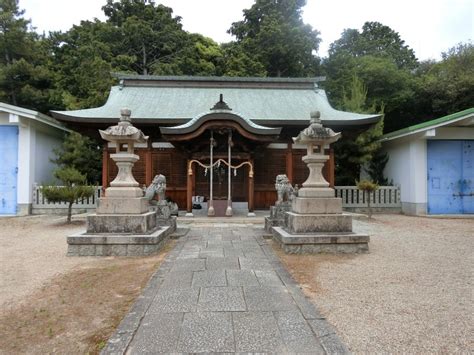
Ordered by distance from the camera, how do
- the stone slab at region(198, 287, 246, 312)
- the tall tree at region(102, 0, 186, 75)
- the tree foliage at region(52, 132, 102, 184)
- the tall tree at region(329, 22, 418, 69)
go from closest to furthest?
1. the stone slab at region(198, 287, 246, 312)
2. the tree foliage at region(52, 132, 102, 184)
3. the tall tree at region(102, 0, 186, 75)
4. the tall tree at region(329, 22, 418, 69)

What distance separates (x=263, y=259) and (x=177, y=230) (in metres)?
3.53

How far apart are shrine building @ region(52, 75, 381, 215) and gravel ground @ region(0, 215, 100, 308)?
12.0ft

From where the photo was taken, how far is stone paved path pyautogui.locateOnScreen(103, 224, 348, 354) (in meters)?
2.43

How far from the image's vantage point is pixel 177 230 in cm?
809

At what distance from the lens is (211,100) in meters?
14.6

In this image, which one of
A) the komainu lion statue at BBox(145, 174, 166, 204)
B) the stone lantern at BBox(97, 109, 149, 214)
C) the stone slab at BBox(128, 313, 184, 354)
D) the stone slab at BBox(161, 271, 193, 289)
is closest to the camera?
the stone slab at BBox(128, 313, 184, 354)

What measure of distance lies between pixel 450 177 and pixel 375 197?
9.58 ft

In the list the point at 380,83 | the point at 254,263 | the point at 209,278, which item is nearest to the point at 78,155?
the point at 254,263

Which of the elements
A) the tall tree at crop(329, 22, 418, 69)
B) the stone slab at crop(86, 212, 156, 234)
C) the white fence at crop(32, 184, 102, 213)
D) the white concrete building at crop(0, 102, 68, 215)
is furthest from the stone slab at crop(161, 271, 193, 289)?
the tall tree at crop(329, 22, 418, 69)

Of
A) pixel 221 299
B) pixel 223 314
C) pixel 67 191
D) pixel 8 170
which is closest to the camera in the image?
pixel 223 314

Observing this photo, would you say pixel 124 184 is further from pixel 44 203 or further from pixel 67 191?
pixel 44 203

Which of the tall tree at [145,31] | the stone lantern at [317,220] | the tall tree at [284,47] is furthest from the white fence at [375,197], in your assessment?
the tall tree at [145,31]

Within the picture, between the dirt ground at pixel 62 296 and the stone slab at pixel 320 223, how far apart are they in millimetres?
2546

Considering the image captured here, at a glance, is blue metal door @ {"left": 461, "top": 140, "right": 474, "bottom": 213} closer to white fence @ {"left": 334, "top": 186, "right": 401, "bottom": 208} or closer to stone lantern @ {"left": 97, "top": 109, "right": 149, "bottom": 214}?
white fence @ {"left": 334, "top": 186, "right": 401, "bottom": 208}
